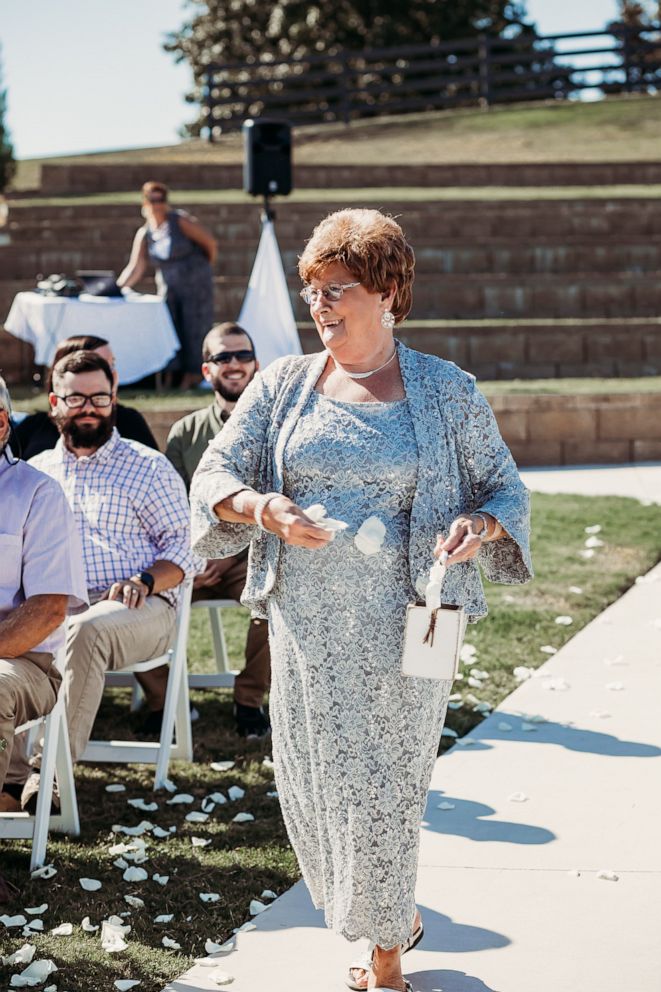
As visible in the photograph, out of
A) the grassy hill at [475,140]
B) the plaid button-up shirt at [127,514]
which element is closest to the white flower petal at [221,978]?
the plaid button-up shirt at [127,514]

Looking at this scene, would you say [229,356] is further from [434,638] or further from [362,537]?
[434,638]

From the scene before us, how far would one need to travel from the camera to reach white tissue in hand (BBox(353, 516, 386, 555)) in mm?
3090

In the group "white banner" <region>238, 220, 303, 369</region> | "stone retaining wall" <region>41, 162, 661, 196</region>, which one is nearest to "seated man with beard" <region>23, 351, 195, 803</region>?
"white banner" <region>238, 220, 303, 369</region>

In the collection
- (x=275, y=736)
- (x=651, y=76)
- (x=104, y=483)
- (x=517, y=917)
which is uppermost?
(x=651, y=76)

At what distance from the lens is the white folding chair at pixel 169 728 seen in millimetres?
4844

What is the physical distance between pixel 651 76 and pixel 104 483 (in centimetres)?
2952

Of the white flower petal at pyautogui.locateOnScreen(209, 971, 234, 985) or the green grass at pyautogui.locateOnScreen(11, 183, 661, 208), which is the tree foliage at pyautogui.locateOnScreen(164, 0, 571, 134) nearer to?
the green grass at pyautogui.locateOnScreen(11, 183, 661, 208)

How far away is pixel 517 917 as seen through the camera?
3738mm

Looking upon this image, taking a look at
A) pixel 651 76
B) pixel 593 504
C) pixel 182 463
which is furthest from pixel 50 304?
pixel 651 76

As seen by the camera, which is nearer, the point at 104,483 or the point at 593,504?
the point at 104,483

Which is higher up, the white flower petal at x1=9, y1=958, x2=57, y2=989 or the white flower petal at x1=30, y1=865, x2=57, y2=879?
the white flower petal at x1=9, y1=958, x2=57, y2=989

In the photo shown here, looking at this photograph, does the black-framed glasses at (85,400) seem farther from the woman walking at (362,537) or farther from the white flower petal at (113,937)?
the white flower petal at (113,937)

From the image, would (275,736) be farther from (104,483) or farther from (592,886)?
(104,483)

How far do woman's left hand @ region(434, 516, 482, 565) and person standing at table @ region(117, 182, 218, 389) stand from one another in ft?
31.2
